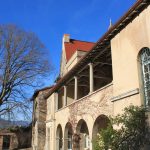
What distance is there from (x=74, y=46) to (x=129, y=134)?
26.0 metres

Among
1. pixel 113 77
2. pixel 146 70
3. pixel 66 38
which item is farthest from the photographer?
pixel 66 38

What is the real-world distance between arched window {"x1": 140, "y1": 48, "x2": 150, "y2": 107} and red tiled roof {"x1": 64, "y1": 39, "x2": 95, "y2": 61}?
2216 centimetres

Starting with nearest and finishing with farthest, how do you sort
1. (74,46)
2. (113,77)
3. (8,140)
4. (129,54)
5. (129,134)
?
1. (129,134)
2. (129,54)
3. (113,77)
4. (74,46)
5. (8,140)

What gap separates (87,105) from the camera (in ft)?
52.5

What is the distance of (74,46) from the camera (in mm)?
35219

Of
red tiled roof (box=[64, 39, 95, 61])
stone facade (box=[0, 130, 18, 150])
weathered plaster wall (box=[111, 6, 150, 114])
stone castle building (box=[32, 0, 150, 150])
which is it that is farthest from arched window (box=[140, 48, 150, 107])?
stone facade (box=[0, 130, 18, 150])

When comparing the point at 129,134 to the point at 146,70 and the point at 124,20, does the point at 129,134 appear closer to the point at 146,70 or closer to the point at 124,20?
the point at 146,70

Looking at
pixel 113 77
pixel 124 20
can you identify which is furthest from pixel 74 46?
pixel 124 20

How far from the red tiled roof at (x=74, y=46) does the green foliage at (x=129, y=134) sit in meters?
23.2

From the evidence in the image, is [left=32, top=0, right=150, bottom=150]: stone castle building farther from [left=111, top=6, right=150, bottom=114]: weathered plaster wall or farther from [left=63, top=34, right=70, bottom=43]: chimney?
[left=63, top=34, right=70, bottom=43]: chimney

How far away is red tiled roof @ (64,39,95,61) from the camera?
3350cm

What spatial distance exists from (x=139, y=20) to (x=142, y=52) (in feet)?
4.43

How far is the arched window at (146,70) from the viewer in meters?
10.4

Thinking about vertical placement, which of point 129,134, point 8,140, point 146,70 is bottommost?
point 8,140
